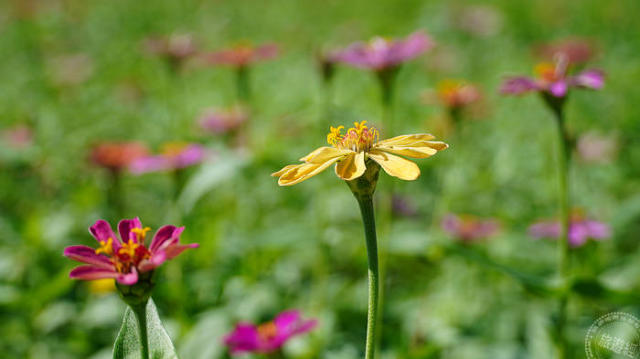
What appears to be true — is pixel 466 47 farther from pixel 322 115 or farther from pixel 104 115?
pixel 322 115

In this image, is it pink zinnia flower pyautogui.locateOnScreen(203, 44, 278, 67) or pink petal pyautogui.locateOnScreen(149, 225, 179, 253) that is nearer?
pink petal pyautogui.locateOnScreen(149, 225, 179, 253)

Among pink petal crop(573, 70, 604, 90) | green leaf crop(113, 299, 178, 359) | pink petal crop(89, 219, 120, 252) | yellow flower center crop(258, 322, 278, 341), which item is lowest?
yellow flower center crop(258, 322, 278, 341)

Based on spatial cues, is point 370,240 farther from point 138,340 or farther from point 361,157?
point 138,340

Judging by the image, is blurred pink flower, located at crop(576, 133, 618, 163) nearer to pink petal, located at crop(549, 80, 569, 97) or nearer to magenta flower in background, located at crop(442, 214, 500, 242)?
magenta flower in background, located at crop(442, 214, 500, 242)

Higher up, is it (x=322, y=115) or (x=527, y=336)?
(x=322, y=115)

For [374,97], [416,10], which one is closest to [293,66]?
[374,97]

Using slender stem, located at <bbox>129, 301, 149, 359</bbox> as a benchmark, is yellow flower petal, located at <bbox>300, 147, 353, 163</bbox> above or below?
above

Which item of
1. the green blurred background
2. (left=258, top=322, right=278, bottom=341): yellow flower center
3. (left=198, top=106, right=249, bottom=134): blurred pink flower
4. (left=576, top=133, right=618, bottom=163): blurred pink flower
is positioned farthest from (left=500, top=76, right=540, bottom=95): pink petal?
(left=576, top=133, right=618, bottom=163): blurred pink flower
